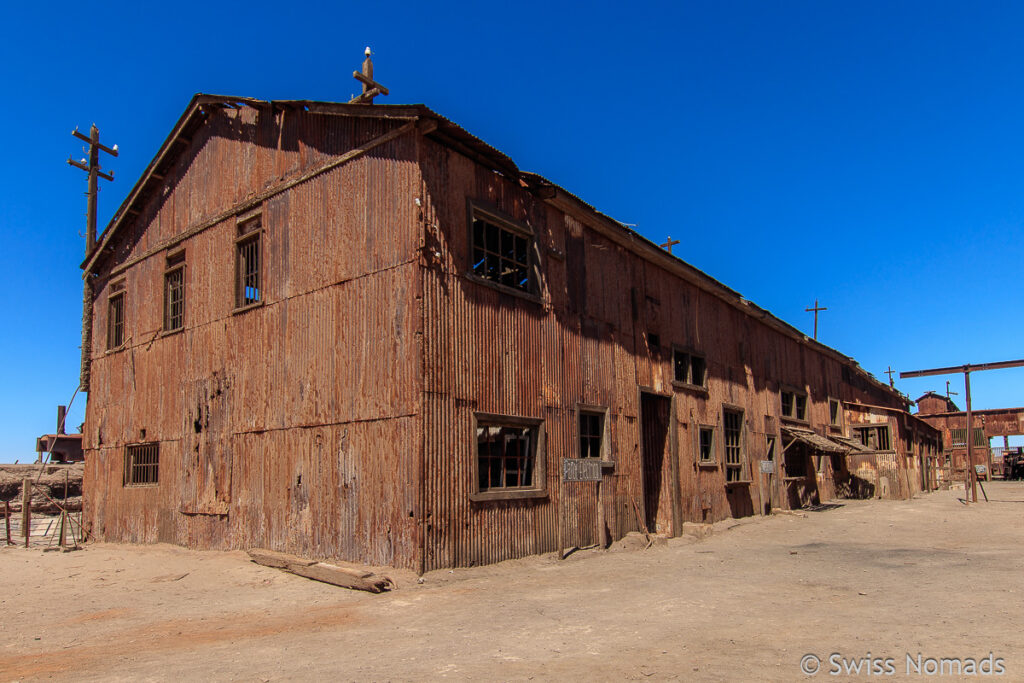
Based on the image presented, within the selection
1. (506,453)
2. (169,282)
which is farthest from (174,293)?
(506,453)

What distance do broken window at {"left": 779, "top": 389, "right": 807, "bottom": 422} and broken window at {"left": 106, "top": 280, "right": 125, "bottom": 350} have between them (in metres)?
19.9

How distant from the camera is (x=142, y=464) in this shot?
1659cm

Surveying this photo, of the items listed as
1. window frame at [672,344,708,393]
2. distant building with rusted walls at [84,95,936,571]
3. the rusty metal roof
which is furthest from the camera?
the rusty metal roof

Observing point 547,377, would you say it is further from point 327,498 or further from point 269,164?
point 269,164

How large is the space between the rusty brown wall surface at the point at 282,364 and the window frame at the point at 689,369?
8.58 metres

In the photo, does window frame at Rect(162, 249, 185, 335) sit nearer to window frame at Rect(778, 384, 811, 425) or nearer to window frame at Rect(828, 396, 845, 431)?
window frame at Rect(778, 384, 811, 425)

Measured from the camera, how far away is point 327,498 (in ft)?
37.6

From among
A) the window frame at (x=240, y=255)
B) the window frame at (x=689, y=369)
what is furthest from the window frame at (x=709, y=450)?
the window frame at (x=240, y=255)

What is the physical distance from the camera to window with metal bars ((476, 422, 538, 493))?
441 inches

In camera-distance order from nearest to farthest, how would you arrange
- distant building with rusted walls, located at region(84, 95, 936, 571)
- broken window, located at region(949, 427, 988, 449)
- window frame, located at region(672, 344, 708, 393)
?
distant building with rusted walls, located at region(84, 95, 936, 571) < window frame, located at region(672, 344, 708, 393) < broken window, located at region(949, 427, 988, 449)

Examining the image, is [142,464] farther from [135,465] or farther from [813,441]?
[813,441]

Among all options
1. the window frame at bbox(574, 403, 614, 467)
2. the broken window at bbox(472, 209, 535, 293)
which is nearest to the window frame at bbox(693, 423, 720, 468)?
the window frame at bbox(574, 403, 614, 467)

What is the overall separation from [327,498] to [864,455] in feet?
78.9

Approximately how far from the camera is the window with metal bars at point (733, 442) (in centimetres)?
1934
